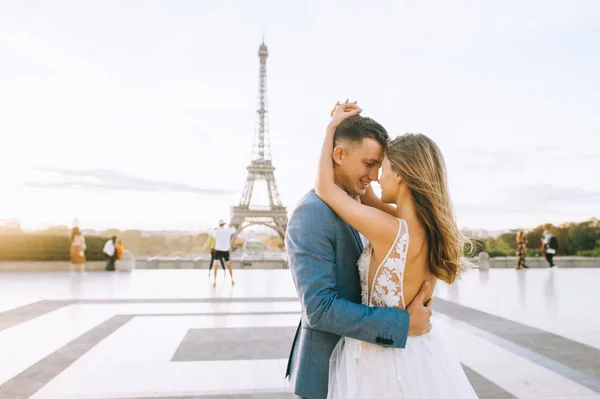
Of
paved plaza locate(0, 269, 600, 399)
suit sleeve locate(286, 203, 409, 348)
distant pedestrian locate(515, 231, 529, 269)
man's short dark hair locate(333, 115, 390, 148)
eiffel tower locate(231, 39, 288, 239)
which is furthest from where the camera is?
eiffel tower locate(231, 39, 288, 239)

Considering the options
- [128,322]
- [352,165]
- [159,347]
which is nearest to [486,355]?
[159,347]

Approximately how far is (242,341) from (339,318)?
3960mm

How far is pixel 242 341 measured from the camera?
514 centimetres

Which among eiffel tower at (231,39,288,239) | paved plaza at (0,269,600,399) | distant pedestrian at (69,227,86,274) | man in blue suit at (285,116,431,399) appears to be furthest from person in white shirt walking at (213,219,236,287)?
eiffel tower at (231,39,288,239)

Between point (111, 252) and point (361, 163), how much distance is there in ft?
39.1

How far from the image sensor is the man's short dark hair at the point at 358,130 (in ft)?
5.55

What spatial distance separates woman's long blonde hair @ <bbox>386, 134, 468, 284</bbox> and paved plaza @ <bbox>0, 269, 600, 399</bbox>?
876 millimetres

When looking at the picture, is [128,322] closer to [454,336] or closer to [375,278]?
[454,336]

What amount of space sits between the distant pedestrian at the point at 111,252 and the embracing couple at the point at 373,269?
1169 cm

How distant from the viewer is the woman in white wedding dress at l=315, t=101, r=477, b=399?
60.9 inches

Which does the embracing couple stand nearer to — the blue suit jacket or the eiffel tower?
the blue suit jacket

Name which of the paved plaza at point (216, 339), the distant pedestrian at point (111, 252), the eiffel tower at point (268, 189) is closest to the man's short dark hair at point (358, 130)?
the paved plaza at point (216, 339)

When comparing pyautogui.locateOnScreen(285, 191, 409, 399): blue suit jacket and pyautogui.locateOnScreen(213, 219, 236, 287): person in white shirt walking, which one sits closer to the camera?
pyautogui.locateOnScreen(285, 191, 409, 399): blue suit jacket

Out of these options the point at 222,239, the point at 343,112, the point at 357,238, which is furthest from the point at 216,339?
the point at 222,239
